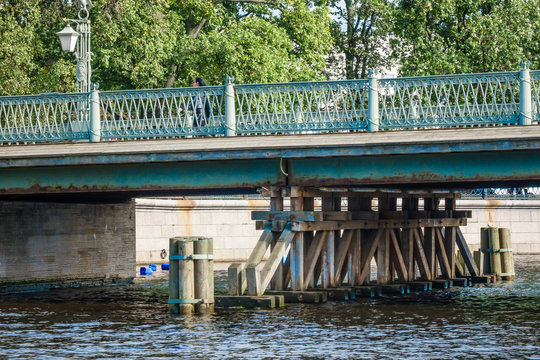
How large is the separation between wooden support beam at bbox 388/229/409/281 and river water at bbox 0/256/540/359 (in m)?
1.09

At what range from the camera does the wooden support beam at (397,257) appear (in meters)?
25.9

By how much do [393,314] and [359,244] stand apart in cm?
386

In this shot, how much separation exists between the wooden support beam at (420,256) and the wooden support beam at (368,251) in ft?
8.40

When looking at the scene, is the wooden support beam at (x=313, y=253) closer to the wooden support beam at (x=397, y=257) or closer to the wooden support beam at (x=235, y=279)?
the wooden support beam at (x=235, y=279)

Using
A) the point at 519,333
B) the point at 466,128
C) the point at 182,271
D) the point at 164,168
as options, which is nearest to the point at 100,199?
the point at 164,168

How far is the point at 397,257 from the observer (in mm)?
26141

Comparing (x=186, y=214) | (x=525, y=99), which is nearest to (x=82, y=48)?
(x=525, y=99)

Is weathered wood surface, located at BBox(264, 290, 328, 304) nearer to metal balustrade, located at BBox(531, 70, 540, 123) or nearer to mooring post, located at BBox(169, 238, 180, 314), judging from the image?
mooring post, located at BBox(169, 238, 180, 314)

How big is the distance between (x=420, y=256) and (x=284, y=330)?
10.0m

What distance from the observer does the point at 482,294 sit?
26.2 metres

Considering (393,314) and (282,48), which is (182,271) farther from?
(282,48)

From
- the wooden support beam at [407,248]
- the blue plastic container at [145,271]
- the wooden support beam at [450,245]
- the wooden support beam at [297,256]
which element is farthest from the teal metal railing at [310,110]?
the blue plastic container at [145,271]

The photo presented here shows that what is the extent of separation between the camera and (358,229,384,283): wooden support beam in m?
24.8

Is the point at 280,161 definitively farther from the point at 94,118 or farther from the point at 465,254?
the point at 465,254
